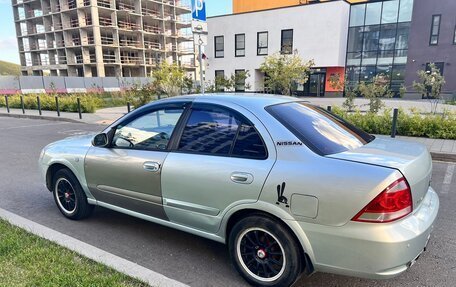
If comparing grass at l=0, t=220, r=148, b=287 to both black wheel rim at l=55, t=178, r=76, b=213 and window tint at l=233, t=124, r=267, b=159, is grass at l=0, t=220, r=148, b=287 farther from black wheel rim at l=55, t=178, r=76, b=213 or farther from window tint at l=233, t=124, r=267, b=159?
window tint at l=233, t=124, r=267, b=159

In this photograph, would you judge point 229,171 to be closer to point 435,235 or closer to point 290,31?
point 435,235

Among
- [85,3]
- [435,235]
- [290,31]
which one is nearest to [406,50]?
[290,31]

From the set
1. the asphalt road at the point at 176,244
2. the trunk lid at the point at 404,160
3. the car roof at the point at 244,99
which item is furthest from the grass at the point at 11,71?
the trunk lid at the point at 404,160

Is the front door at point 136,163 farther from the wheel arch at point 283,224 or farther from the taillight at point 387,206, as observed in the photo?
the taillight at point 387,206

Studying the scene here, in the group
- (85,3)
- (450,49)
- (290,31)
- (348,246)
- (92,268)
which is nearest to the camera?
(348,246)

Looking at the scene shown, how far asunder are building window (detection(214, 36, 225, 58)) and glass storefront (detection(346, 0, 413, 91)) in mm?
12759

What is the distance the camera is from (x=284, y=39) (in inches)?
1224

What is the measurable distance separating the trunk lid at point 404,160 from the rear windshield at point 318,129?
0.12 meters

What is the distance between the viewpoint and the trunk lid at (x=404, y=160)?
239 centimetres

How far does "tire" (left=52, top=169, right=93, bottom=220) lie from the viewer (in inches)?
160

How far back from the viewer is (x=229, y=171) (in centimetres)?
275

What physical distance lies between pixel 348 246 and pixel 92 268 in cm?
222

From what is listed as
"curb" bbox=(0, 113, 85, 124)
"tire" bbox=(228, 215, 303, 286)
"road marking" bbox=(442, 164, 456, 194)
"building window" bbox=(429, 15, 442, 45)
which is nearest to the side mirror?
"tire" bbox=(228, 215, 303, 286)

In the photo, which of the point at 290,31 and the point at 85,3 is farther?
the point at 85,3
